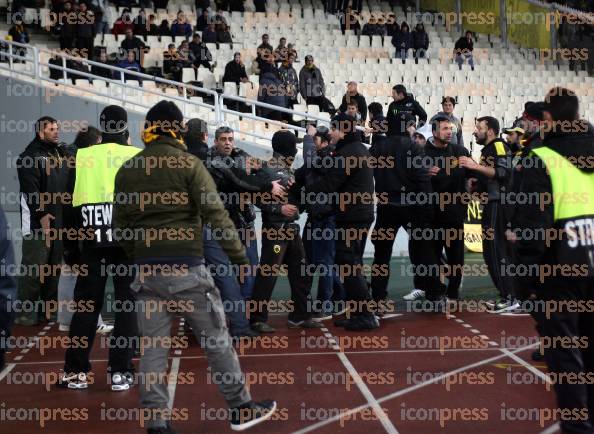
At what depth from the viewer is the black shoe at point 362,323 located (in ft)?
36.0

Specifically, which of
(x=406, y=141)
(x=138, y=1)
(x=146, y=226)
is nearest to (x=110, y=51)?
(x=138, y=1)

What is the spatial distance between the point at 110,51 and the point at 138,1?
3.84m

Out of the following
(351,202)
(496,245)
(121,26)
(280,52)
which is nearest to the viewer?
(351,202)

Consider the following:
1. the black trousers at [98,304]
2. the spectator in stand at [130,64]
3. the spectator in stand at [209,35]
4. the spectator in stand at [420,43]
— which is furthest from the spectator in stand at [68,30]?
the black trousers at [98,304]

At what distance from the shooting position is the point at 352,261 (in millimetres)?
10898

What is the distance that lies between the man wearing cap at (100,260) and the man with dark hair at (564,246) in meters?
3.35

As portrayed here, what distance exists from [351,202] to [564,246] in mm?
4601

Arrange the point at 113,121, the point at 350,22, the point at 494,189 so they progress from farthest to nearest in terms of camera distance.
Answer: the point at 350,22, the point at 494,189, the point at 113,121

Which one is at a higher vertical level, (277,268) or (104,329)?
(277,268)

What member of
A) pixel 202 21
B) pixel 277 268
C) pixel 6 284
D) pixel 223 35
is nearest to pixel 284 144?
pixel 277 268

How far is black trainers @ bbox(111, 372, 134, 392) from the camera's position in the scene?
842 cm

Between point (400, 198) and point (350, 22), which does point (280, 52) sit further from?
point (400, 198)

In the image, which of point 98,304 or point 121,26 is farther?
point 121,26

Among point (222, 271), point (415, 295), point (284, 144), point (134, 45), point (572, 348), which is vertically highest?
point (134, 45)
